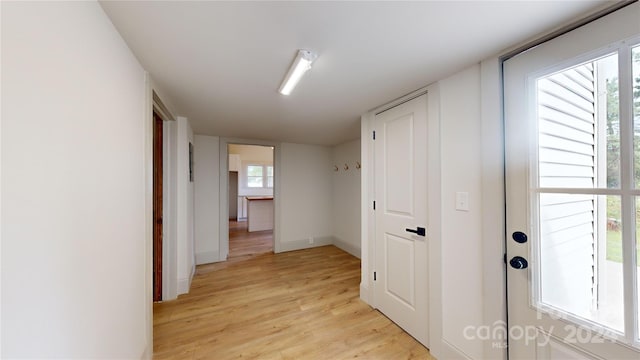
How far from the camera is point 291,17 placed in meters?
1.07

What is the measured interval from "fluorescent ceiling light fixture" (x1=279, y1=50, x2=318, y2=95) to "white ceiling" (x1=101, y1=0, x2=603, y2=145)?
0.14 ft

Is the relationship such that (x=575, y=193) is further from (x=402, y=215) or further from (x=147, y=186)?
(x=147, y=186)

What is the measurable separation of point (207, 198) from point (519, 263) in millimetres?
3964

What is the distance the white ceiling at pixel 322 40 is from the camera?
1018 millimetres

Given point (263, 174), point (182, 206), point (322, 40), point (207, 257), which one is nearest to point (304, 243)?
point (207, 257)

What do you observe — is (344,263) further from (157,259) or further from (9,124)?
(9,124)

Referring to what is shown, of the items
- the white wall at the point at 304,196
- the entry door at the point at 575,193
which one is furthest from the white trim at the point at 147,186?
the white wall at the point at 304,196

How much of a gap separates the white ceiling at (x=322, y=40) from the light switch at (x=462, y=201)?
887 millimetres

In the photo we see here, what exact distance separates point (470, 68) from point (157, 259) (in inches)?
136

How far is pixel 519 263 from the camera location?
1275 mm

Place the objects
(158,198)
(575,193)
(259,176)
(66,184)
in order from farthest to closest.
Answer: (259,176)
(158,198)
(575,193)
(66,184)

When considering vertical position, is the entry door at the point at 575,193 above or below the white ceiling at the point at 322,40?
below

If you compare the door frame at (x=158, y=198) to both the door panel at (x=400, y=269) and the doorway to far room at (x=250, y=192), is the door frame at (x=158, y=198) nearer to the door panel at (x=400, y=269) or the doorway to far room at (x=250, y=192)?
the door panel at (x=400, y=269)

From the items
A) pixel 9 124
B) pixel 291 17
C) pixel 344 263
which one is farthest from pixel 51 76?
pixel 344 263
